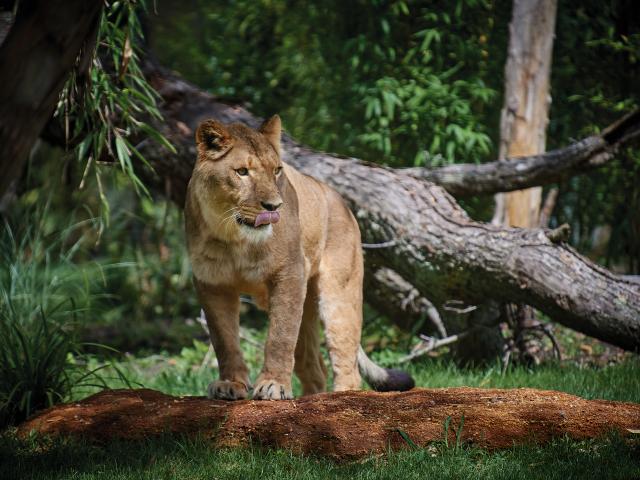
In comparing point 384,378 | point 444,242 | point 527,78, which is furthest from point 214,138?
point 527,78

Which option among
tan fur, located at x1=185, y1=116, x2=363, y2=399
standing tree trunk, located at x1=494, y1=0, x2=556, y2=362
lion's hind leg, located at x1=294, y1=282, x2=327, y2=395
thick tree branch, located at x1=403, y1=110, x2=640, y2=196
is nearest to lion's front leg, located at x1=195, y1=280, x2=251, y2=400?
tan fur, located at x1=185, y1=116, x2=363, y2=399

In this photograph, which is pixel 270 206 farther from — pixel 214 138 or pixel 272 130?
pixel 272 130

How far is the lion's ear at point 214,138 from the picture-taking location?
5.07 m

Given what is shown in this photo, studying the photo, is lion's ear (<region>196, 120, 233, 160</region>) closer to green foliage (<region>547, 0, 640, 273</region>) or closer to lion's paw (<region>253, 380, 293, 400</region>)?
lion's paw (<region>253, 380, 293, 400</region>)

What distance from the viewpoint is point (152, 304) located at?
12742 millimetres

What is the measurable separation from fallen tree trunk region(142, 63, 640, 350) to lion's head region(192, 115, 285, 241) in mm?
2215

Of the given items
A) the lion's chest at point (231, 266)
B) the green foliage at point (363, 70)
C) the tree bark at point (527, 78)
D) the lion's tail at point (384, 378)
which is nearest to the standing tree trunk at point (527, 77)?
the tree bark at point (527, 78)

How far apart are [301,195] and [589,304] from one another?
2.32 m

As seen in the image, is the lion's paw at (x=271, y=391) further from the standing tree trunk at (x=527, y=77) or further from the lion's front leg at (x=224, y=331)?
the standing tree trunk at (x=527, y=77)

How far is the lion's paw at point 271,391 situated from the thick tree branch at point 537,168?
3226 mm

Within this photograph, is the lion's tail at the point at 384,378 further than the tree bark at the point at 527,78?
No

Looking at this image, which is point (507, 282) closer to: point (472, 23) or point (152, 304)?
point (472, 23)

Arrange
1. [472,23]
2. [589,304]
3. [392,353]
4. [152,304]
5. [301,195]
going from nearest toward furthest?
[301,195], [589,304], [392,353], [472,23], [152,304]

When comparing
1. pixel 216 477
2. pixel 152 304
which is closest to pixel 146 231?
pixel 152 304
